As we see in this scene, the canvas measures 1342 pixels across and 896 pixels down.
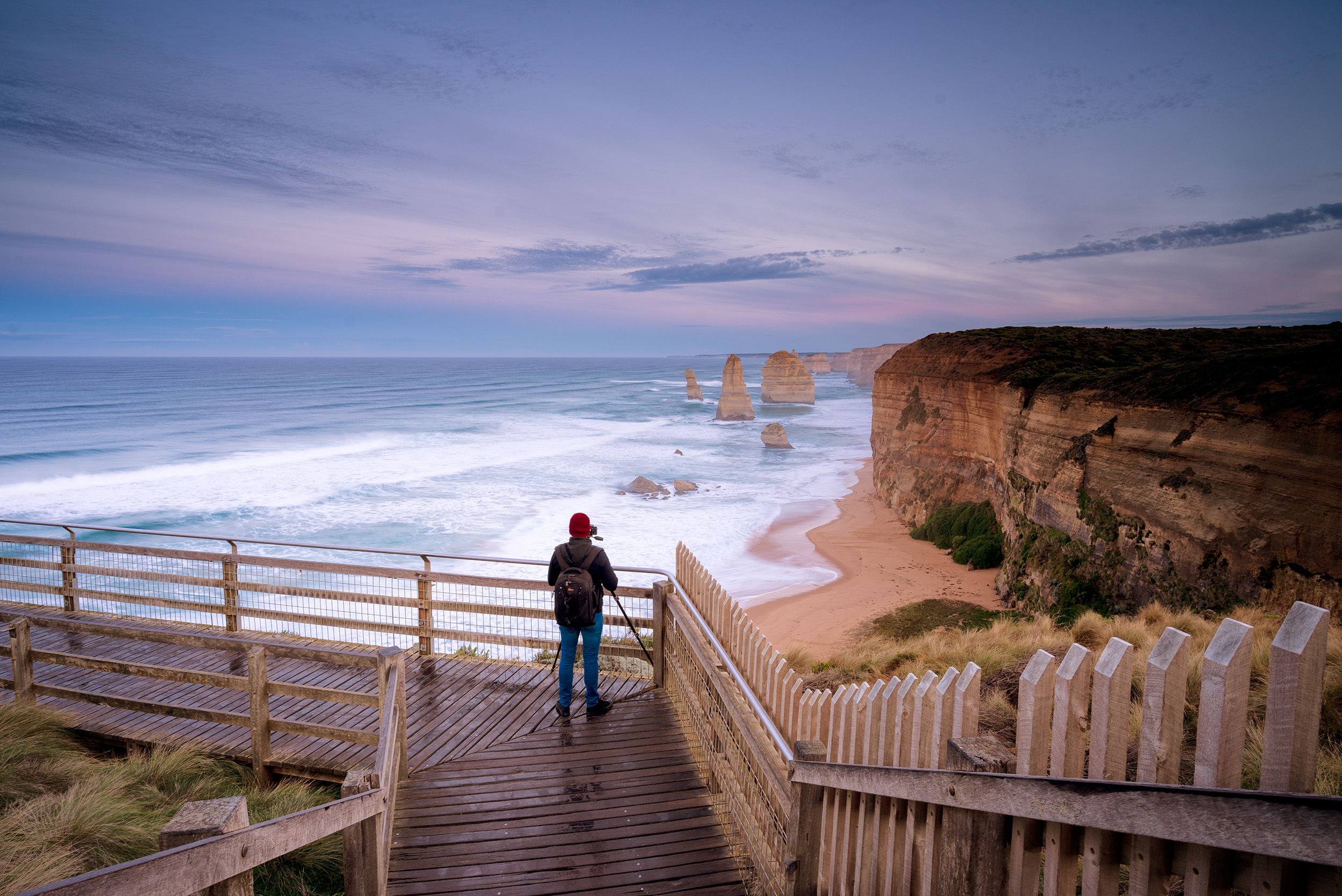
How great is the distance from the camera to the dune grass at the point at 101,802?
3697mm

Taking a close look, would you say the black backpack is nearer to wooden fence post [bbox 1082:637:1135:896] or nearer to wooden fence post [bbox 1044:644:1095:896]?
wooden fence post [bbox 1044:644:1095:896]

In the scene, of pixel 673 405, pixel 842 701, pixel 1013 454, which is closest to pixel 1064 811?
pixel 842 701

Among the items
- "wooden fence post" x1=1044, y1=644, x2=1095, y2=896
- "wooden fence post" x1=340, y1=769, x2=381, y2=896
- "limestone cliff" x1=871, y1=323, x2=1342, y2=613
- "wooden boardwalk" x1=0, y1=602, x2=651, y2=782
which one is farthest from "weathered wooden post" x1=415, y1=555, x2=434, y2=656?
"limestone cliff" x1=871, y1=323, x2=1342, y2=613

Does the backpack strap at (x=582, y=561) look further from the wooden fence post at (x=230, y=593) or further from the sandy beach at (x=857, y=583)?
the sandy beach at (x=857, y=583)

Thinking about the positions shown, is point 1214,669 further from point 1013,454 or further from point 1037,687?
point 1013,454

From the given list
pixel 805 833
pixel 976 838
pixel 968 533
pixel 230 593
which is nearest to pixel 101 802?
pixel 805 833

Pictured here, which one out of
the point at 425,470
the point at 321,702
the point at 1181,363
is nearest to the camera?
the point at 321,702

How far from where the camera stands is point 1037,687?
202cm

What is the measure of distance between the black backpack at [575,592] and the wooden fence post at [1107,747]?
4719mm

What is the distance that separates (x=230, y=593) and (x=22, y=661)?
2.51m

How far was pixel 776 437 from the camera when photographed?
59500 millimetres

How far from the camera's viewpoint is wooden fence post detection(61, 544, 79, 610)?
923 centimetres

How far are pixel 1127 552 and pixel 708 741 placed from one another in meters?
14.9

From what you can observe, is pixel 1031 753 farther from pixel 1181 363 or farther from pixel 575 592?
pixel 1181 363
